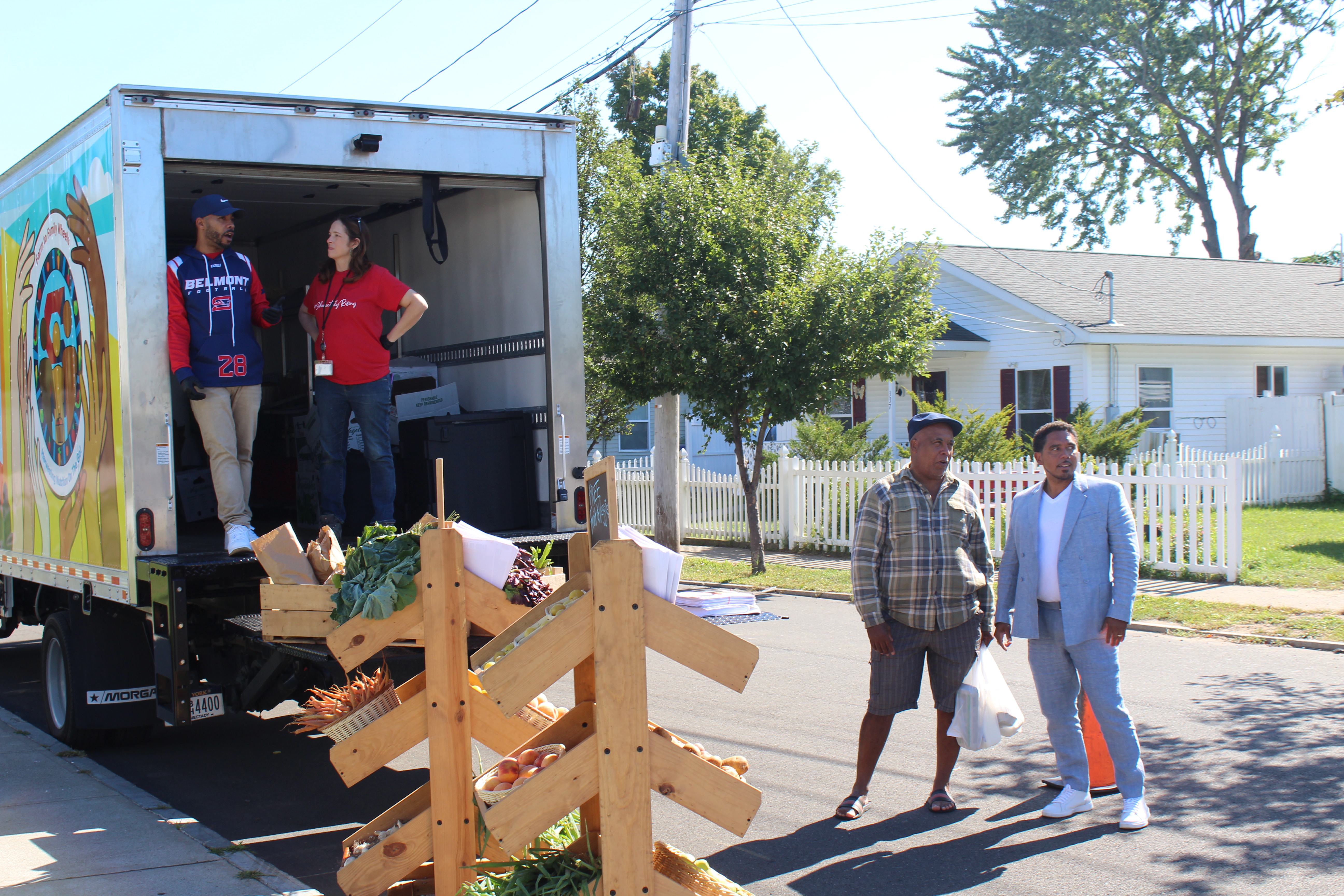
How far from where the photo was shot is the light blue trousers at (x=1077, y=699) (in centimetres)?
513

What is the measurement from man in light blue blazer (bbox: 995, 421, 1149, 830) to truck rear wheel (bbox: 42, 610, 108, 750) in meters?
5.07

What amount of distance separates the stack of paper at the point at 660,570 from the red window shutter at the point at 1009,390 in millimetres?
19358

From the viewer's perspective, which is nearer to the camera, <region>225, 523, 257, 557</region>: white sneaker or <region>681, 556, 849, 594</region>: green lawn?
<region>225, 523, 257, 557</region>: white sneaker

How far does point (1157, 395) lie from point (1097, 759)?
58.2 feet

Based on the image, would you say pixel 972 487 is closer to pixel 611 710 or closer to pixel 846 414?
pixel 846 414

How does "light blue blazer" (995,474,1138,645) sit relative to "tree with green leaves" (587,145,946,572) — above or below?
below

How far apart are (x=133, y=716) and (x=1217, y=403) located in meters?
20.9

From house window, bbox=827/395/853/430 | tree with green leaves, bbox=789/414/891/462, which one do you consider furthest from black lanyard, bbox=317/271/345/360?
house window, bbox=827/395/853/430

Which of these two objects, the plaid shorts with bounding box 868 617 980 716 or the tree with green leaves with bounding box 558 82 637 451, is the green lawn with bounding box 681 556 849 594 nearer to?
the tree with green leaves with bounding box 558 82 637 451

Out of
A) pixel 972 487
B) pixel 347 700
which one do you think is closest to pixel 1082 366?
pixel 972 487

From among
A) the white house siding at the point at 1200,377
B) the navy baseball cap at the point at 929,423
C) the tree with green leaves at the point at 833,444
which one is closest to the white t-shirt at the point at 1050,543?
the navy baseball cap at the point at 929,423

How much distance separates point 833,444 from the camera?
1880cm

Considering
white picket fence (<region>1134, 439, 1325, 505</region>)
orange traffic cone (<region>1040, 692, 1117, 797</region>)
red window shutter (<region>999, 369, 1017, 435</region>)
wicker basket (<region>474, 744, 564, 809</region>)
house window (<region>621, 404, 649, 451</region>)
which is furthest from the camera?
house window (<region>621, 404, 649, 451</region>)

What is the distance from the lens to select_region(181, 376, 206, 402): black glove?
5.96m
